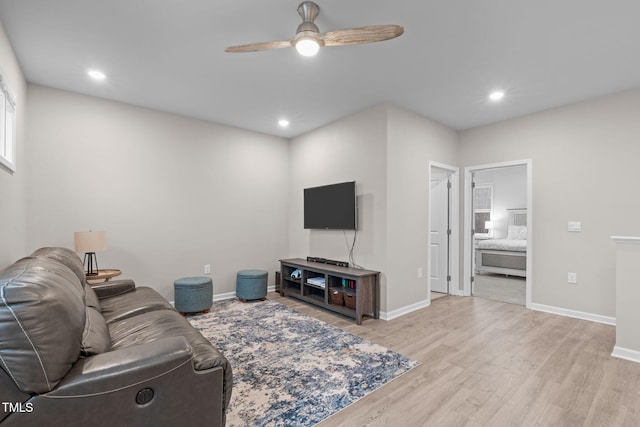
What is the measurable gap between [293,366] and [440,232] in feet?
11.3

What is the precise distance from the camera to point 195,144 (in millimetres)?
4340

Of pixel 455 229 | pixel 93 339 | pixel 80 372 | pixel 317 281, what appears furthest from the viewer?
pixel 455 229

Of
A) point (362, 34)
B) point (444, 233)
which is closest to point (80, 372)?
point (362, 34)

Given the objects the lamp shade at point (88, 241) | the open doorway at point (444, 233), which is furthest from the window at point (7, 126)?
the open doorway at point (444, 233)

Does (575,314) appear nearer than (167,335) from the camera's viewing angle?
No

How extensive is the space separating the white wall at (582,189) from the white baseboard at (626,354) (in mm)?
1073

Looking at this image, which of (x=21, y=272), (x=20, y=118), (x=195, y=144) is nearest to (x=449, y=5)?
(x=21, y=272)

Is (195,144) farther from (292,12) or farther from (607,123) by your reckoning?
(607,123)

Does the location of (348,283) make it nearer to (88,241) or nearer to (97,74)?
(88,241)

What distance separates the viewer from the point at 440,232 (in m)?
4.95

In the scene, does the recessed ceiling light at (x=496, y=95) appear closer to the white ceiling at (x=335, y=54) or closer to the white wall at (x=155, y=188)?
the white ceiling at (x=335, y=54)

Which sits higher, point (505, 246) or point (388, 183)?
point (388, 183)

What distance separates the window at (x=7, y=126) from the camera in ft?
7.73

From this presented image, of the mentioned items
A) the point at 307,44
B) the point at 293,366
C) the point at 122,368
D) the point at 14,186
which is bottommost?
the point at 293,366
